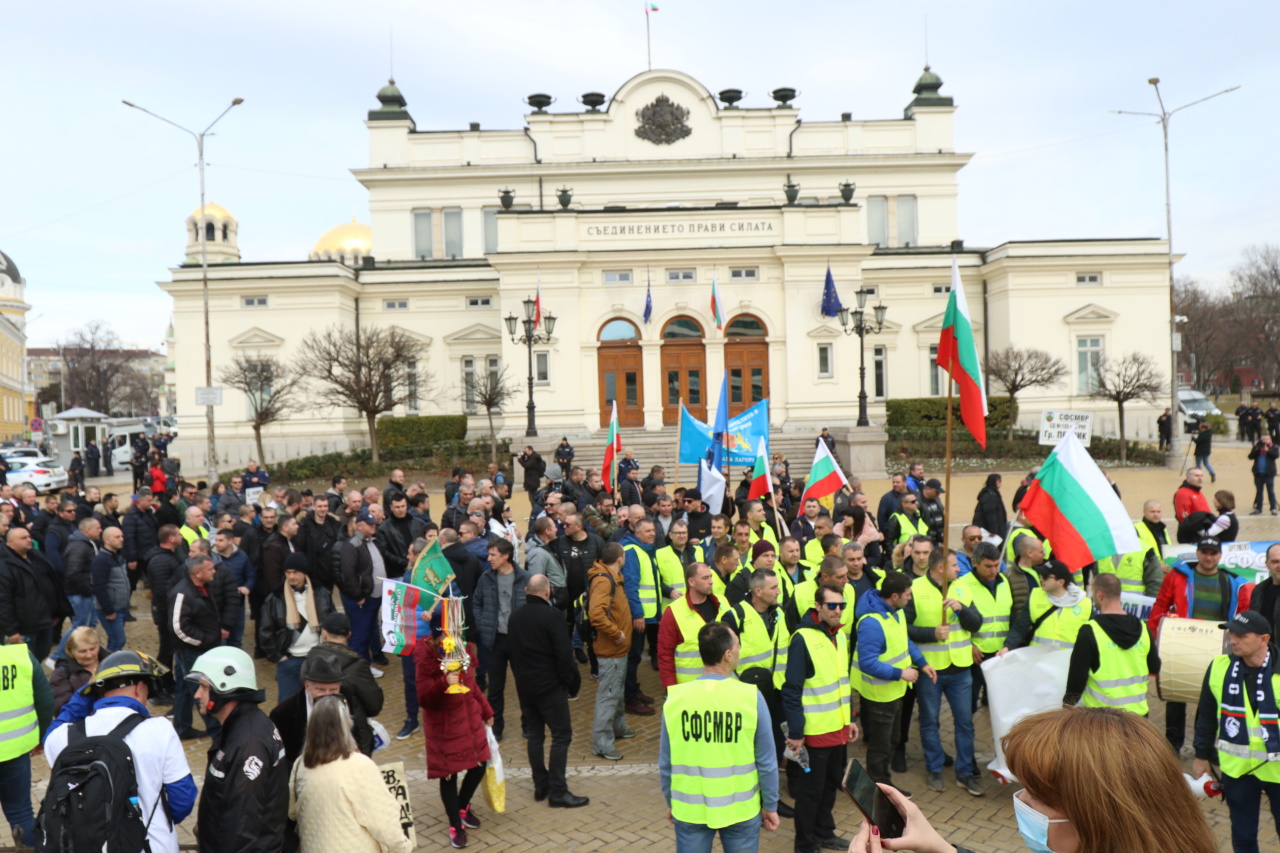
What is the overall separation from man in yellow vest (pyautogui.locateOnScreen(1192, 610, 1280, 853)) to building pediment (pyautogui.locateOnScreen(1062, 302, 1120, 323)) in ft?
122

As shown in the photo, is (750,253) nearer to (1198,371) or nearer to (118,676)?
(118,676)

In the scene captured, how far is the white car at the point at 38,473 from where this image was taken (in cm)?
3066

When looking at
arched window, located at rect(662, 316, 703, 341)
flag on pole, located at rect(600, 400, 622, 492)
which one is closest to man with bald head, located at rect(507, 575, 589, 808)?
flag on pole, located at rect(600, 400, 622, 492)

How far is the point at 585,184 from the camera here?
141ft

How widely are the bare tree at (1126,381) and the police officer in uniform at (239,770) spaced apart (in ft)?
A: 99.6

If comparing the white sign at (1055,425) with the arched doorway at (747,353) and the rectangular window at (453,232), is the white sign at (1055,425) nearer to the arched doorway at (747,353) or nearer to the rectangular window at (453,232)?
the arched doorway at (747,353)

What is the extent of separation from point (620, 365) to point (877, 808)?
106 ft

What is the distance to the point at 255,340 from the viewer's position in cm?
3766

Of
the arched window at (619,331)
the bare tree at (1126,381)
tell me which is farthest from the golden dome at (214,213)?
the bare tree at (1126,381)

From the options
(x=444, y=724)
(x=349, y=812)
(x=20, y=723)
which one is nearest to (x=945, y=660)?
(x=444, y=724)

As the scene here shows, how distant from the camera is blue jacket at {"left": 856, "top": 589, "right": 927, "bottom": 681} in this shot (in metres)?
6.52

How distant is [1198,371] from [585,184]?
182 feet

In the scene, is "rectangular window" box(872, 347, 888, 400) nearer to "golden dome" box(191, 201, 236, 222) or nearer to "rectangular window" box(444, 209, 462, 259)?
"rectangular window" box(444, 209, 462, 259)

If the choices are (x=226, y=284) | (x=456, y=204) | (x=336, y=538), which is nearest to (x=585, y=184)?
(x=456, y=204)
